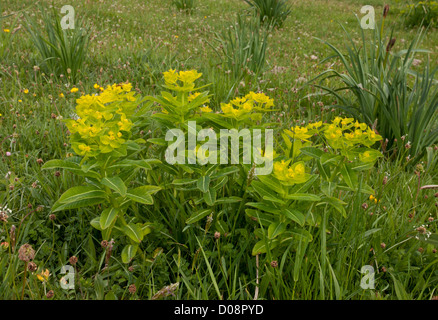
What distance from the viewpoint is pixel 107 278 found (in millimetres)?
1695

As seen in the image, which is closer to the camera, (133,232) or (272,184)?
(272,184)

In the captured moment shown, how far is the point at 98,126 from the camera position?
1.47 m

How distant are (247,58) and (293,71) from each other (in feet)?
2.90

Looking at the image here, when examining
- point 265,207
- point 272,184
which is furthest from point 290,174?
point 265,207

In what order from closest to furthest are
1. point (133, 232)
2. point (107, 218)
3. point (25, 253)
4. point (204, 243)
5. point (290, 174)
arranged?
point (25, 253)
point (290, 174)
point (107, 218)
point (133, 232)
point (204, 243)

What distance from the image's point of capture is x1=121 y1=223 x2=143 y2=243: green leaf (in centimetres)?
158

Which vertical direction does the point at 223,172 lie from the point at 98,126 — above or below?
below

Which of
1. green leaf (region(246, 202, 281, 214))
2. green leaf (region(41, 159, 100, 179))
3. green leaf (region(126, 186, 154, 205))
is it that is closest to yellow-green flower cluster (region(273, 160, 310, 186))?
green leaf (region(246, 202, 281, 214))

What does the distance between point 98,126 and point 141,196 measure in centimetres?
34

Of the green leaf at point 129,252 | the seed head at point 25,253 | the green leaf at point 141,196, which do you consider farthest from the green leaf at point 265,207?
the seed head at point 25,253

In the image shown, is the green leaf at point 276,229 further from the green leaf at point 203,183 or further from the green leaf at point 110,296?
the green leaf at point 110,296

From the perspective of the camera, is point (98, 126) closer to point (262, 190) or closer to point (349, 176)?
point (262, 190)

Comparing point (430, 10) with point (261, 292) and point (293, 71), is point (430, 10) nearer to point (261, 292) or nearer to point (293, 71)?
point (293, 71)

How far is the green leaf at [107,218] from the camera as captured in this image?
57.8 inches
